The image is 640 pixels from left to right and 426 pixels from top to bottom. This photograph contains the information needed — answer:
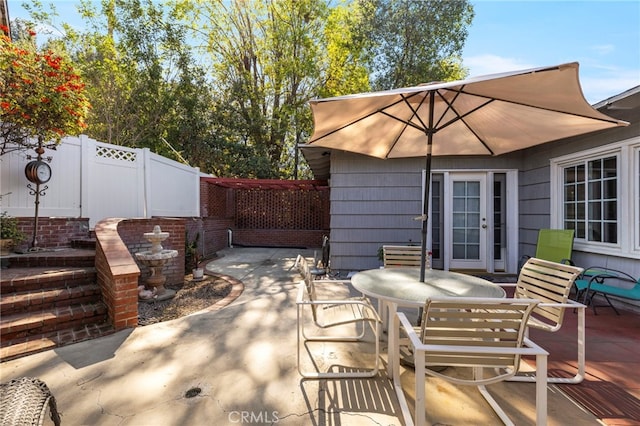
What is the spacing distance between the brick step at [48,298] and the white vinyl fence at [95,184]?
79.8 inches

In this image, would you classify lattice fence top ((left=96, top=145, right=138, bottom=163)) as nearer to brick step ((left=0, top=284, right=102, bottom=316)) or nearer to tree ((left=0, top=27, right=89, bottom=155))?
tree ((left=0, top=27, right=89, bottom=155))

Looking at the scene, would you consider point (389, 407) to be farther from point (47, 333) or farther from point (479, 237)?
point (479, 237)

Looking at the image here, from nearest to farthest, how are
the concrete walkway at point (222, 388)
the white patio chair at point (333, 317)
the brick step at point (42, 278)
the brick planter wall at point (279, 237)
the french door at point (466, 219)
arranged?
the concrete walkway at point (222, 388), the white patio chair at point (333, 317), the brick step at point (42, 278), the french door at point (466, 219), the brick planter wall at point (279, 237)

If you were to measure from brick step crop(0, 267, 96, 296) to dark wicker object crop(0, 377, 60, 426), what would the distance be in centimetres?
252

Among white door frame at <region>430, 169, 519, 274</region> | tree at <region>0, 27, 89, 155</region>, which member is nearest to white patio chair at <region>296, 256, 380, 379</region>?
white door frame at <region>430, 169, 519, 274</region>

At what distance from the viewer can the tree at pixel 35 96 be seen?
363cm

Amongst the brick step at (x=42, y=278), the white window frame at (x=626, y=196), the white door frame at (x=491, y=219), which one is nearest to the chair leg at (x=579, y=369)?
the white window frame at (x=626, y=196)

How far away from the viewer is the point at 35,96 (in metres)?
3.77

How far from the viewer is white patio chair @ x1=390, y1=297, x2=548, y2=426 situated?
1.54 m

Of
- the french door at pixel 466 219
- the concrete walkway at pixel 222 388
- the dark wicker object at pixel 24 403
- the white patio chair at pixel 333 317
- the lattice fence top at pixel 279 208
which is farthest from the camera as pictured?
the lattice fence top at pixel 279 208

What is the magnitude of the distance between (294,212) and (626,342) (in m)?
9.44

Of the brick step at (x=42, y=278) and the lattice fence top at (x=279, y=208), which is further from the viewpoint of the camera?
the lattice fence top at (x=279, y=208)

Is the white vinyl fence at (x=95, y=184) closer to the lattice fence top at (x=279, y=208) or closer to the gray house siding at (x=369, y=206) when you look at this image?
the lattice fence top at (x=279, y=208)

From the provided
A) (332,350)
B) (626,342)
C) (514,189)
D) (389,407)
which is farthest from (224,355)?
(514,189)
